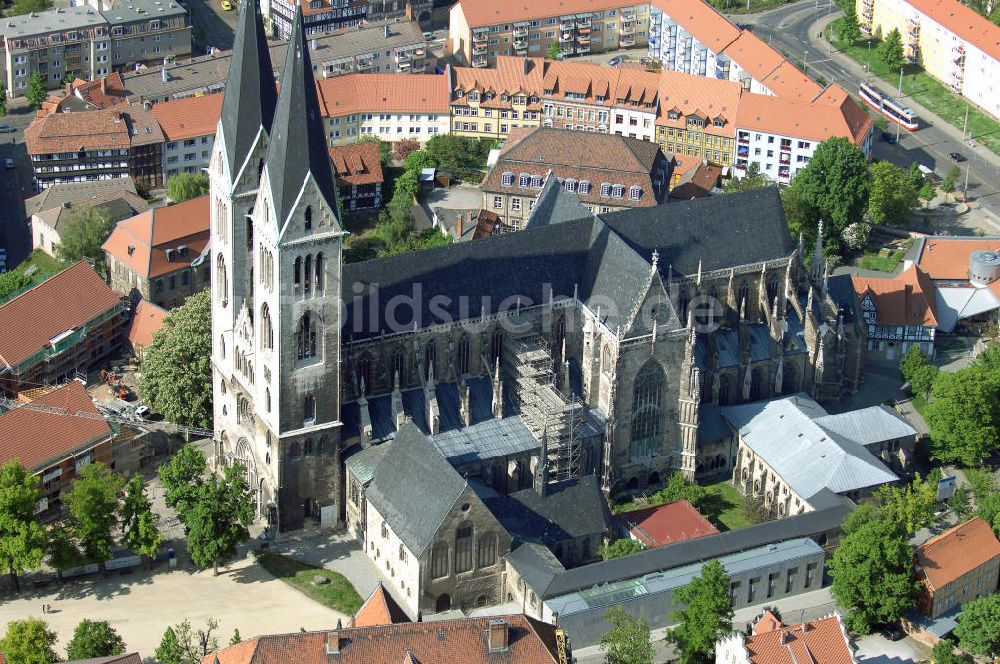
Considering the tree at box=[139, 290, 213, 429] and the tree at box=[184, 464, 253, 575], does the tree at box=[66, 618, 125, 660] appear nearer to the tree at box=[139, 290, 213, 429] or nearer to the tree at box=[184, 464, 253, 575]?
the tree at box=[184, 464, 253, 575]

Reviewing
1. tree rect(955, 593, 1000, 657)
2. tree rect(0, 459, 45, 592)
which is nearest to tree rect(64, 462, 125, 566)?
tree rect(0, 459, 45, 592)

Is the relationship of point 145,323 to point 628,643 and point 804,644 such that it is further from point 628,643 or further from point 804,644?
point 804,644

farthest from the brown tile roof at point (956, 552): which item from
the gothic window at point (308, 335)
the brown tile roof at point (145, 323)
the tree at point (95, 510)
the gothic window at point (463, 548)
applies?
the brown tile roof at point (145, 323)

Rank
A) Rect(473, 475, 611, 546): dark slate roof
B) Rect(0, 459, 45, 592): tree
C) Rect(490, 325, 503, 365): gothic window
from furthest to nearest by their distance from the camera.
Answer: Rect(490, 325, 503, 365): gothic window
Rect(473, 475, 611, 546): dark slate roof
Rect(0, 459, 45, 592): tree

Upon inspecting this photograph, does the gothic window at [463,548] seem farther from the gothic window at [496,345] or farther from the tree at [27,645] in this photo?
the tree at [27,645]

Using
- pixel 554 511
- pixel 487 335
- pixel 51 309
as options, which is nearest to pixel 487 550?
pixel 554 511
